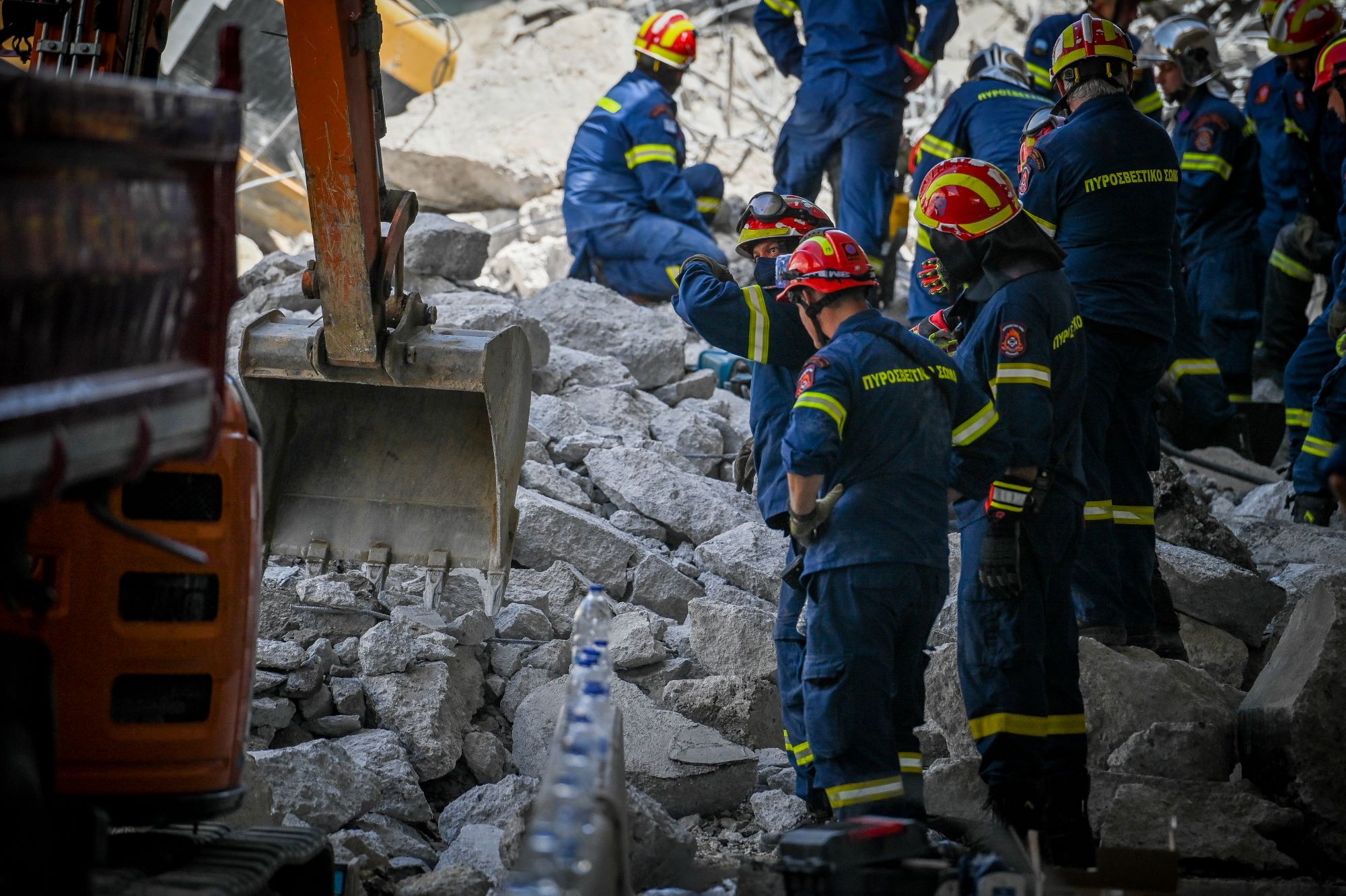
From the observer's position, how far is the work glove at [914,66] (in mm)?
8078

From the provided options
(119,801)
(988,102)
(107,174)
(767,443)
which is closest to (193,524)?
(119,801)

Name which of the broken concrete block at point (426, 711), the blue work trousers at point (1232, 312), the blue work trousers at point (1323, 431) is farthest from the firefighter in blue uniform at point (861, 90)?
the broken concrete block at point (426, 711)

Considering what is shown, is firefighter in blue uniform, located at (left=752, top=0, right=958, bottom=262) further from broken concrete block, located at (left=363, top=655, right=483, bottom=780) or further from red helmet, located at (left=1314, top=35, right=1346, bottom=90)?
broken concrete block, located at (left=363, top=655, right=483, bottom=780)

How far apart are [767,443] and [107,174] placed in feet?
8.95

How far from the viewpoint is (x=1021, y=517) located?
13.8ft

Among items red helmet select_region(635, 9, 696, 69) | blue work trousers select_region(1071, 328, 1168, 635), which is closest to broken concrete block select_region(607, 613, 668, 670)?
blue work trousers select_region(1071, 328, 1168, 635)

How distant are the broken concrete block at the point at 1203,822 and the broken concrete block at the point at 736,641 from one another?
1.36 metres

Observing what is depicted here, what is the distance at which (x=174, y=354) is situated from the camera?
235cm

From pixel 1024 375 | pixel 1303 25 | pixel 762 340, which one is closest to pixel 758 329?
pixel 762 340

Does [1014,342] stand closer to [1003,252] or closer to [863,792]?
[1003,252]

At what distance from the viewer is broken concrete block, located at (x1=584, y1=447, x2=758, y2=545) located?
6301 mm

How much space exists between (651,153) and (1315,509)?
416 centimetres

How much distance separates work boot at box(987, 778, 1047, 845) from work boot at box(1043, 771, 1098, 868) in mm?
37

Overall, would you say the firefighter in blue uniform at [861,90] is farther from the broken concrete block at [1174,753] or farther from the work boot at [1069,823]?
the work boot at [1069,823]
